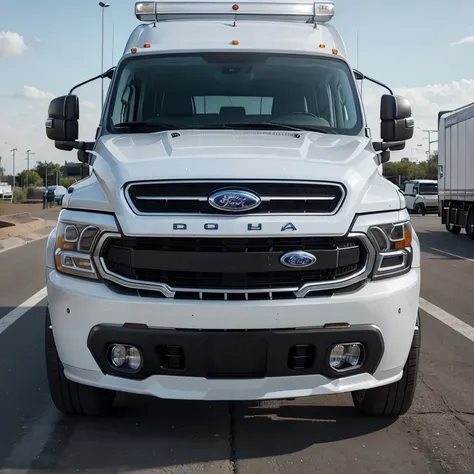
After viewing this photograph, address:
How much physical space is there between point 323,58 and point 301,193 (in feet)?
7.91

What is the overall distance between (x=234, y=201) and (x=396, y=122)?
265 centimetres

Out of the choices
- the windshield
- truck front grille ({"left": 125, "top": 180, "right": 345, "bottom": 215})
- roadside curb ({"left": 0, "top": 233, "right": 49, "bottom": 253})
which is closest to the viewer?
truck front grille ({"left": 125, "top": 180, "right": 345, "bottom": 215})

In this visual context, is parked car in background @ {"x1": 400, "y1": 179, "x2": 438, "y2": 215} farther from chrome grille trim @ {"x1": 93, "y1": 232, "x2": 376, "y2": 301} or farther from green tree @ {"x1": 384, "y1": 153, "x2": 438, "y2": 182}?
green tree @ {"x1": 384, "y1": 153, "x2": 438, "y2": 182}

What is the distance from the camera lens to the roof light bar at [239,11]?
6.91m

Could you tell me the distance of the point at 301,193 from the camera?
413 centimetres

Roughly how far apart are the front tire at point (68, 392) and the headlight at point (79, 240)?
1.56 feet

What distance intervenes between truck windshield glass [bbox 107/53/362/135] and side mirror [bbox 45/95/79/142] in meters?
0.43

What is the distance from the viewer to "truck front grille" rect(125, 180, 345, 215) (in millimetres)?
4078

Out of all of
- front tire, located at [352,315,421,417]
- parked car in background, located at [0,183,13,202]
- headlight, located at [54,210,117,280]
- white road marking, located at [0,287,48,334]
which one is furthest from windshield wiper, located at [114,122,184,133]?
parked car in background, located at [0,183,13,202]

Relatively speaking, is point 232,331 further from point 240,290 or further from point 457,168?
point 457,168

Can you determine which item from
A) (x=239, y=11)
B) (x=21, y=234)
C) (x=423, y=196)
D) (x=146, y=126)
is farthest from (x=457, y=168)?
(x=146, y=126)

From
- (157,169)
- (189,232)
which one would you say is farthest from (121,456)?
(157,169)

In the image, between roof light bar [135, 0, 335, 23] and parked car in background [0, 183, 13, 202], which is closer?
roof light bar [135, 0, 335, 23]

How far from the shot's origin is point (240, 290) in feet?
13.1
